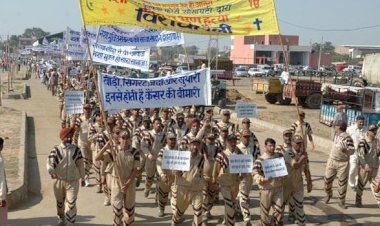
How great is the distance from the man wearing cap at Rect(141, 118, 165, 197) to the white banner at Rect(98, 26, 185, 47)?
3509mm

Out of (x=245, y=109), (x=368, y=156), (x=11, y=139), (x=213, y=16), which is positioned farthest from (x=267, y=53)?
(x=213, y=16)

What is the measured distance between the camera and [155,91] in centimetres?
814

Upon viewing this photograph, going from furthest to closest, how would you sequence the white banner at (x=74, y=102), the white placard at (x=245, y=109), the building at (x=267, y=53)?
the building at (x=267, y=53) < the white banner at (x=74, y=102) < the white placard at (x=245, y=109)

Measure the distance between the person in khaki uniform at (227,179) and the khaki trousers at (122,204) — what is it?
1409 millimetres

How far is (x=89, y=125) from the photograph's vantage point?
12.0 metres

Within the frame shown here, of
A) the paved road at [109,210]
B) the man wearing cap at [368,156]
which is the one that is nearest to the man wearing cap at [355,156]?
the paved road at [109,210]

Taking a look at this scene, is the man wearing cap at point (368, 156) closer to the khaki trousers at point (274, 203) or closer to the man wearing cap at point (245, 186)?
the man wearing cap at point (245, 186)

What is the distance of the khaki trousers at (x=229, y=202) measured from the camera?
806cm

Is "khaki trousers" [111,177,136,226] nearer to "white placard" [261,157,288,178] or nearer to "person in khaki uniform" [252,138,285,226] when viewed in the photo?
"person in khaki uniform" [252,138,285,226]

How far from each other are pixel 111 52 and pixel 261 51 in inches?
3243

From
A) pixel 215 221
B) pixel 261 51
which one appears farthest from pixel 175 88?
pixel 261 51

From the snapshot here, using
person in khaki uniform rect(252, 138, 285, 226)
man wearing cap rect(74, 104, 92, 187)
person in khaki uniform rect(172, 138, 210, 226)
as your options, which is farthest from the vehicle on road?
person in khaki uniform rect(172, 138, 210, 226)

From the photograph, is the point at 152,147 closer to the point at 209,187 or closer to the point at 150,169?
the point at 150,169

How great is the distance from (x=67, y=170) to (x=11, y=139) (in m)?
9.40
